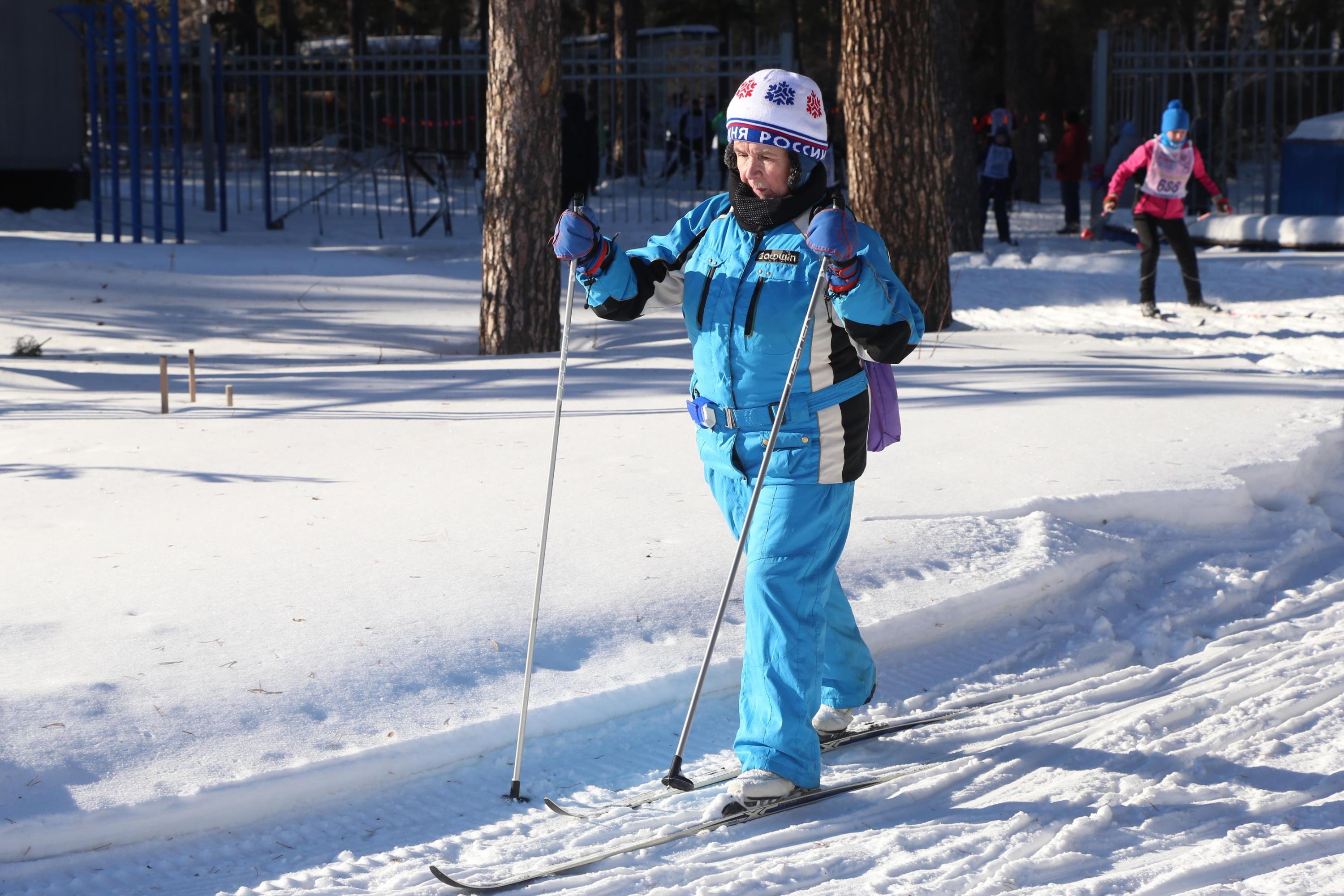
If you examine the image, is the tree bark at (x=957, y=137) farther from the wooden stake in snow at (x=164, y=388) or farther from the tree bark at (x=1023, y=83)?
the wooden stake in snow at (x=164, y=388)

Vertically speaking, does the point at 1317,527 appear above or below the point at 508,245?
below

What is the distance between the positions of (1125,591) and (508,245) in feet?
18.6

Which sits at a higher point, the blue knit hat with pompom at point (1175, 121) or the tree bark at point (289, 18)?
the tree bark at point (289, 18)

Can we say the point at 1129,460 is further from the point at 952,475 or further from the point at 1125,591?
the point at 1125,591

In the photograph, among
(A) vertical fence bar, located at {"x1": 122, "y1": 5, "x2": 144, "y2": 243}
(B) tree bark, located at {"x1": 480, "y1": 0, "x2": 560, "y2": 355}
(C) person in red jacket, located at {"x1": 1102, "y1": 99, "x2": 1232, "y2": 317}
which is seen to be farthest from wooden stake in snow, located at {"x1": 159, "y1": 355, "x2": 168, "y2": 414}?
(A) vertical fence bar, located at {"x1": 122, "y1": 5, "x2": 144, "y2": 243}

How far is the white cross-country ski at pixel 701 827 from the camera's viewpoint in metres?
3.04

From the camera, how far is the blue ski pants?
329cm

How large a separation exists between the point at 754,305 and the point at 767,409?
26cm

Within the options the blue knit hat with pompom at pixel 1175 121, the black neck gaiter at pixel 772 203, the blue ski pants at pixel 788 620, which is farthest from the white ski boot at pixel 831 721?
the blue knit hat with pompom at pixel 1175 121

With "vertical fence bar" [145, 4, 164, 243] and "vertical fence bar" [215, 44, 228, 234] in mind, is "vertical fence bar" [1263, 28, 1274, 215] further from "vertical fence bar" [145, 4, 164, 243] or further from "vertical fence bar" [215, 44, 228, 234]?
"vertical fence bar" [145, 4, 164, 243]

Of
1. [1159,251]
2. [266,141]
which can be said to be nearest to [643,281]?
[1159,251]

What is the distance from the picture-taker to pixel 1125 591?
16.6 feet

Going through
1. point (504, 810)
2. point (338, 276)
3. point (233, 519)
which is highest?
point (338, 276)

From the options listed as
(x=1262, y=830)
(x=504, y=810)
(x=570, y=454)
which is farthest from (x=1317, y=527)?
(x=504, y=810)
